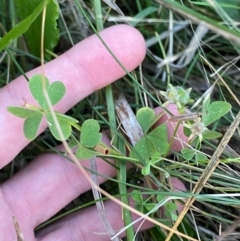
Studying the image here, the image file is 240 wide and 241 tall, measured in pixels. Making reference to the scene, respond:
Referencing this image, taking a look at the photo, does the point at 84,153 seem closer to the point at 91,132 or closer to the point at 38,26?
the point at 91,132

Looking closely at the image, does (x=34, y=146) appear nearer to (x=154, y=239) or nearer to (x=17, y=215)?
(x=17, y=215)

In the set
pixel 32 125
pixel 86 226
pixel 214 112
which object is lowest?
pixel 86 226

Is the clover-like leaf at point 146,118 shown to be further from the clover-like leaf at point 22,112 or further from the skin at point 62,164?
the clover-like leaf at point 22,112

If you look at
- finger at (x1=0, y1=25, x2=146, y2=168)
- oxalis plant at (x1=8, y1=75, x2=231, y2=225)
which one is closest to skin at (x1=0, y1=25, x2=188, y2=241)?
finger at (x1=0, y1=25, x2=146, y2=168)

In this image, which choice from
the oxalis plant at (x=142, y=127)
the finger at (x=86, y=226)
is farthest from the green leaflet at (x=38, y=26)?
the finger at (x=86, y=226)

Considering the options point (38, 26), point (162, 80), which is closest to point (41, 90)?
point (38, 26)

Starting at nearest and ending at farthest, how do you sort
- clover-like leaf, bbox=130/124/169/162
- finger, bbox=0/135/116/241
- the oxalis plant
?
the oxalis plant → clover-like leaf, bbox=130/124/169/162 → finger, bbox=0/135/116/241

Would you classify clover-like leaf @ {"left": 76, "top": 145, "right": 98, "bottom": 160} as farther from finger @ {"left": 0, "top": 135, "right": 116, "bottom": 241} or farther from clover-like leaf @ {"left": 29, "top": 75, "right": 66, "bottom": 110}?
finger @ {"left": 0, "top": 135, "right": 116, "bottom": 241}

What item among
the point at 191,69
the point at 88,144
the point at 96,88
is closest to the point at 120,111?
the point at 96,88
